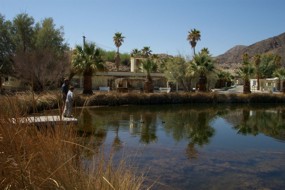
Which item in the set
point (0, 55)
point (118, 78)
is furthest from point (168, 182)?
point (118, 78)

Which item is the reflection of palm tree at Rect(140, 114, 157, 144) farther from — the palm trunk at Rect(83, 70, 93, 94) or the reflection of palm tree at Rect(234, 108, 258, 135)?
the palm trunk at Rect(83, 70, 93, 94)

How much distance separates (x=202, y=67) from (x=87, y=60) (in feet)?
43.3

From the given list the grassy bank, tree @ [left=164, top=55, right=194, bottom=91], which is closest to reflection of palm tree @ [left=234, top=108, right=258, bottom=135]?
the grassy bank

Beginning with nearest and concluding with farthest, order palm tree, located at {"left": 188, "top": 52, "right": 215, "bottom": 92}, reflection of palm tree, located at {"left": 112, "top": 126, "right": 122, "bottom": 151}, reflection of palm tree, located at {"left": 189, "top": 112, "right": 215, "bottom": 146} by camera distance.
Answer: reflection of palm tree, located at {"left": 112, "top": 126, "right": 122, "bottom": 151}, reflection of palm tree, located at {"left": 189, "top": 112, "right": 215, "bottom": 146}, palm tree, located at {"left": 188, "top": 52, "right": 215, "bottom": 92}

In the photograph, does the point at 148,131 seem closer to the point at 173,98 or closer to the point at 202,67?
the point at 173,98

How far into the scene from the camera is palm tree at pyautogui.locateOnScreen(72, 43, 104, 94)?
35463 millimetres

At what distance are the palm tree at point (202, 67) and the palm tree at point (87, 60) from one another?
11341 mm

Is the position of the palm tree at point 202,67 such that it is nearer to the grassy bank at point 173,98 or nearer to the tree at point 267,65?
the grassy bank at point 173,98

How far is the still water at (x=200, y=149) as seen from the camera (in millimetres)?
9797

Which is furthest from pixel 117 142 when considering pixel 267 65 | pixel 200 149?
pixel 267 65

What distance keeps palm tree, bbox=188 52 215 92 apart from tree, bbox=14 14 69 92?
14.3m

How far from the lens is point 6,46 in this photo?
129 ft

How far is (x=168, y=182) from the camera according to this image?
30.8ft

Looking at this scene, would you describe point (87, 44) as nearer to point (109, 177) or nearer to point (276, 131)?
point (276, 131)
